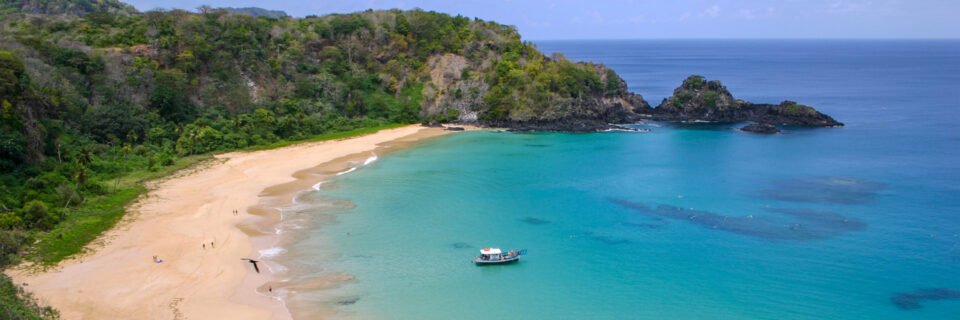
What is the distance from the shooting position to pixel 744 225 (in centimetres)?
3816

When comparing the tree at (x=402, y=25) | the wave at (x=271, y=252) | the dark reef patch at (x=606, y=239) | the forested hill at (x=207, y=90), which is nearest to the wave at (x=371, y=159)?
the forested hill at (x=207, y=90)

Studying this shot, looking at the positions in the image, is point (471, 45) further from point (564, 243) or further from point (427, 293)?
point (427, 293)

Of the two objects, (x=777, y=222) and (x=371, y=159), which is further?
(x=371, y=159)

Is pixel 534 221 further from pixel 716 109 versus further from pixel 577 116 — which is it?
pixel 716 109

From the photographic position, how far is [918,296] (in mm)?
28422

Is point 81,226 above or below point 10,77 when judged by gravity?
below

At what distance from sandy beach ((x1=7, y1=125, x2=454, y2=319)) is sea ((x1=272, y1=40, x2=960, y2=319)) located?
2233 mm

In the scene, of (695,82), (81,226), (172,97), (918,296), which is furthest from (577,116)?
(81,226)

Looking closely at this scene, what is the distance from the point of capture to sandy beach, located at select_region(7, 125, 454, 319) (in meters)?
27.0

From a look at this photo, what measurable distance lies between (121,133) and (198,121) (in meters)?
7.03

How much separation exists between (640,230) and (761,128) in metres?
42.8

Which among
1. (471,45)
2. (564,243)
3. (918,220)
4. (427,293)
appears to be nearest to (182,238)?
(427,293)

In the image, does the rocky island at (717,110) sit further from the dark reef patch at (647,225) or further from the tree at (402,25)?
the dark reef patch at (647,225)

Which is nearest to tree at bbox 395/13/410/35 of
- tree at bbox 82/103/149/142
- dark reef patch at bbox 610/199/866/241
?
tree at bbox 82/103/149/142
